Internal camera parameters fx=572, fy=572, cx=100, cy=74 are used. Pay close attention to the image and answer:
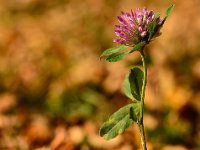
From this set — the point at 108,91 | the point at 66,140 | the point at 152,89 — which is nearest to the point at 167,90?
the point at 152,89

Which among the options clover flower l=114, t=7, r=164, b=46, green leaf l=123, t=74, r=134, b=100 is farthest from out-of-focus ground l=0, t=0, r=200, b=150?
clover flower l=114, t=7, r=164, b=46

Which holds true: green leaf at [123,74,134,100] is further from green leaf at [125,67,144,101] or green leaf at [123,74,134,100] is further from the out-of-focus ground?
the out-of-focus ground

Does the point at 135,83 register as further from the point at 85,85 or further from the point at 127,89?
the point at 85,85

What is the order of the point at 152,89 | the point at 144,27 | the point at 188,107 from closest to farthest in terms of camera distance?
the point at 144,27, the point at 188,107, the point at 152,89

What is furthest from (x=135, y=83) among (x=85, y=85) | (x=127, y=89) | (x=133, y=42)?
(x=85, y=85)

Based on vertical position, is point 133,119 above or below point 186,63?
below

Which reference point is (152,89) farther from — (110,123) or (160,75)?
(110,123)

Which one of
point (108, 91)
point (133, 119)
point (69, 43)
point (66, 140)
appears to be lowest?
point (133, 119)
